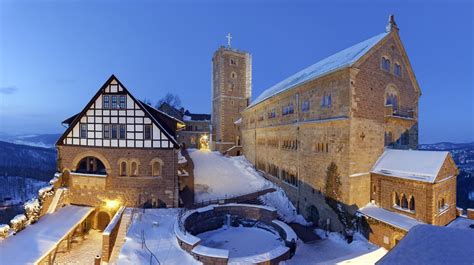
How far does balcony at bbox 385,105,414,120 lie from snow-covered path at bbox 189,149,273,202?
43.7 ft

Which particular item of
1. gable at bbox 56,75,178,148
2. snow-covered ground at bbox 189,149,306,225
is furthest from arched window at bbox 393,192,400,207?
gable at bbox 56,75,178,148

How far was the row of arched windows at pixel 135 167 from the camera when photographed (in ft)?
64.3

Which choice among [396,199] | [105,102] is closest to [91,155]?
[105,102]

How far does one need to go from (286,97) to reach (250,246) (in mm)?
14382

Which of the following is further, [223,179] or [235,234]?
[223,179]

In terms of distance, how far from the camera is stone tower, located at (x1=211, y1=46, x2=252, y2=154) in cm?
5031

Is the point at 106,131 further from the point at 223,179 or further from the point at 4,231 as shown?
the point at 223,179

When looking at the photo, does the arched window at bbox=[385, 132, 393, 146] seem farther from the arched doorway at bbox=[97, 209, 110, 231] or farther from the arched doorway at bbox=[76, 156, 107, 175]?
the arched doorway at bbox=[97, 209, 110, 231]

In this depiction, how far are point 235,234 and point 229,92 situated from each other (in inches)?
1393

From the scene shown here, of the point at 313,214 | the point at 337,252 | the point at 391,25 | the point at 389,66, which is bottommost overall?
the point at 337,252

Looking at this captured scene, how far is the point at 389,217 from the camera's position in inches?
623

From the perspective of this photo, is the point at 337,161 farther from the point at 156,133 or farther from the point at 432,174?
the point at 156,133

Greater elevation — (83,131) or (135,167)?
(83,131)

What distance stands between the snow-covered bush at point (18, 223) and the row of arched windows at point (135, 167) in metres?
6.12
